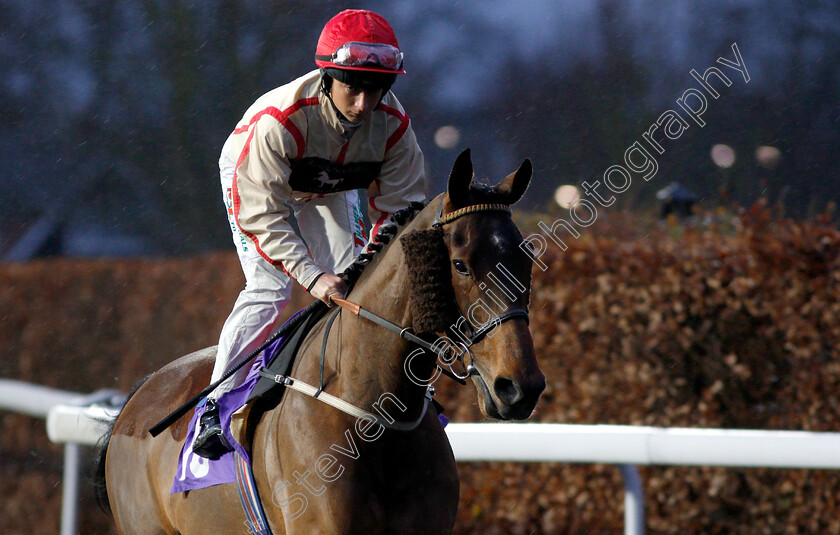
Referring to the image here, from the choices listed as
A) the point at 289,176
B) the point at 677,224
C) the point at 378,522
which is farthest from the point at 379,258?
the point at 677,224

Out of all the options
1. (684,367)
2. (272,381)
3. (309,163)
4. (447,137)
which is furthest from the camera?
A: (447,137)

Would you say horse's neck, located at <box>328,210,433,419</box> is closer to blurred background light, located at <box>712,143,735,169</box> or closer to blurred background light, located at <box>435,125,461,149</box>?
blurred background light, located at <box>435,125,461,149</box>

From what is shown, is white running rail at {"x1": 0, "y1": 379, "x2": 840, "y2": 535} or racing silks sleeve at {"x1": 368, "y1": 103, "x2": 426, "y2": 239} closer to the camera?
racing silks sleeve at {"x1": 368, "y1": 103, "x2": 426, "y2": 239}

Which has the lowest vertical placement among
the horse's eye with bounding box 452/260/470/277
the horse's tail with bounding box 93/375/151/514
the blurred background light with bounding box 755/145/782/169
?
the blurred background light with bounding box 755/145/782/169

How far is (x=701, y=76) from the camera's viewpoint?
496 inches

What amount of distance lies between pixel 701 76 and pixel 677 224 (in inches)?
305

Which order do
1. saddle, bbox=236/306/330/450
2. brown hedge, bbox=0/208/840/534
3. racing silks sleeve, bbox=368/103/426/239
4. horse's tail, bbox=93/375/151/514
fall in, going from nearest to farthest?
saddle, bbox=236/306/330/450 → racing silks sleeve, bbox=368/103/426/239 → horse's tail, bbox=93/375/151/514 → brown hedge, bbox=0/208/840/534

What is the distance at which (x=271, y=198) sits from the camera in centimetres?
262

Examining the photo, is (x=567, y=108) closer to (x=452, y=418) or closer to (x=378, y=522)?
(x=452, y=418)

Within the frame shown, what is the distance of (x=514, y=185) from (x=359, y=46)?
621 mm

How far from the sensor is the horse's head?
2029 mm

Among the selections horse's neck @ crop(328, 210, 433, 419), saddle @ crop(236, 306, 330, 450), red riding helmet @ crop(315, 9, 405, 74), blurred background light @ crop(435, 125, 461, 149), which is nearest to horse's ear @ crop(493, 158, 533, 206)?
horse's neck @ crop(328, 210, 433, 419)

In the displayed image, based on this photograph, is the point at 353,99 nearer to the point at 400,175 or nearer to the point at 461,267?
the point at 400,175

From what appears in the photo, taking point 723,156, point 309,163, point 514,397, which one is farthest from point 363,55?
point 723,156
